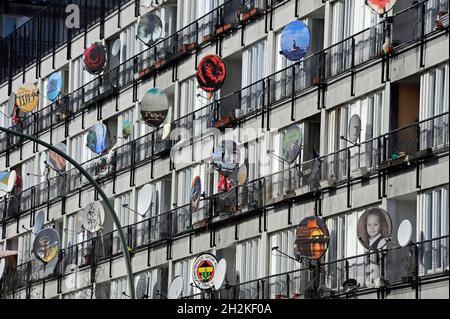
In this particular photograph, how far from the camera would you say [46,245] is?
80312 mm

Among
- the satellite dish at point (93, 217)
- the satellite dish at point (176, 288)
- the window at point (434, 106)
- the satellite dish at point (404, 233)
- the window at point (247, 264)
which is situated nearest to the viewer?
the window at point (434, 106)

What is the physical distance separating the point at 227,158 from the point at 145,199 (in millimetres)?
9807

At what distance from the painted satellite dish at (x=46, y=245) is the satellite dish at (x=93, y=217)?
122 inches

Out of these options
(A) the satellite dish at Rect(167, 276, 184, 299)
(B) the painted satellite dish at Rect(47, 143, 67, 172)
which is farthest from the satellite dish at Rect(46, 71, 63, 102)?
(A) the satellite dish at Rect(167, 276, 184, 299)

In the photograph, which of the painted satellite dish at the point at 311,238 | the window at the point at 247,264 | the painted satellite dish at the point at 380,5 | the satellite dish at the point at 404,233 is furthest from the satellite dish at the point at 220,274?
the painted satellite dish at the point at 380,5

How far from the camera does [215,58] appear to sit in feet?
210

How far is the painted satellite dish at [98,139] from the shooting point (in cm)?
7675

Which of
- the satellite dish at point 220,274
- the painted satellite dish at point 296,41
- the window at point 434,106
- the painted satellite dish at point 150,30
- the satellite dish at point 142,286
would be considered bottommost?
the satellite dish at point 220,274

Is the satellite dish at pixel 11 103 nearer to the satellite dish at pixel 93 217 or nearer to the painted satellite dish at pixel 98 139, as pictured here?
the painted satellite dish at pixel 98 139

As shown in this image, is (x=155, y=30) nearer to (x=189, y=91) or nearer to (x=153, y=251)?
(x=189, y=91)

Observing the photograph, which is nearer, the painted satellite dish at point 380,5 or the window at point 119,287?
the painted satellite dish at point 380,5

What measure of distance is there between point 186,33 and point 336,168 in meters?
16.8

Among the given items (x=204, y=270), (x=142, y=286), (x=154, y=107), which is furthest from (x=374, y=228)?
(x=142, y=286)
